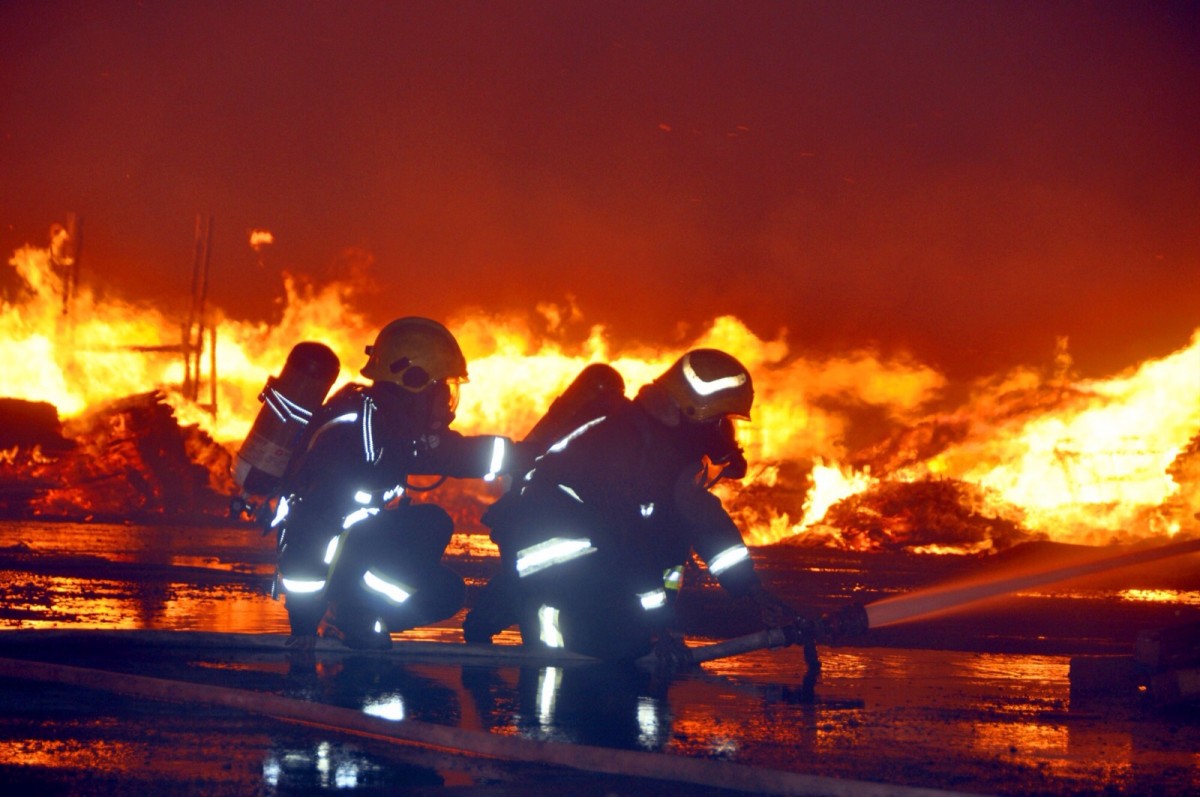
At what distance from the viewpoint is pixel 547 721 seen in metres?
4.27

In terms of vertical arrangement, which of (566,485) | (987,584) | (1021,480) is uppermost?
(1021,480)

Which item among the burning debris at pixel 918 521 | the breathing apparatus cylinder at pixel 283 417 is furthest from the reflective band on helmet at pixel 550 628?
the burning debris at pixel 918 521

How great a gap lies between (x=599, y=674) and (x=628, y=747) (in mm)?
1557

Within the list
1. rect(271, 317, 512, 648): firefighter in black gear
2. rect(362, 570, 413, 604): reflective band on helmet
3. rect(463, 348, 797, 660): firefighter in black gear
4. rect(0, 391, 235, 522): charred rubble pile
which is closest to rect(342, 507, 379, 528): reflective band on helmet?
rect(271, 317, 512, 648): firefighter in black gear

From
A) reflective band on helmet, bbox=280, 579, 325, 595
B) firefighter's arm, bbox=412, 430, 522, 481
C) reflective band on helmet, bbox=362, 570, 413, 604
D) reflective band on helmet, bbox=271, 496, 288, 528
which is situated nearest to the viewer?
reflective band on helmet, bbox=280, 579, 325, 595

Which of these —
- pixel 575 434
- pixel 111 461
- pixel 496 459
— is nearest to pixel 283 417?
pixel 496 459

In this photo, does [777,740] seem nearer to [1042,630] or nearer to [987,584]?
[987,584]

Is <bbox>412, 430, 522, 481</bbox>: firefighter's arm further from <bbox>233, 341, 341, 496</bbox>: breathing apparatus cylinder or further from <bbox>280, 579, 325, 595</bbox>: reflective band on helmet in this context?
<bbox>280, 579, 325, 595</bbox>: reflective band on helmet

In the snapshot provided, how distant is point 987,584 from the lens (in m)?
6.27

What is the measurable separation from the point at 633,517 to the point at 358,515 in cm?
118

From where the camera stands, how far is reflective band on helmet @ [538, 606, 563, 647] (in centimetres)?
583

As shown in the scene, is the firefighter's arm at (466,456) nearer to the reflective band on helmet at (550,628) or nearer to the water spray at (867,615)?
the reflective band on helmet at (550,628)

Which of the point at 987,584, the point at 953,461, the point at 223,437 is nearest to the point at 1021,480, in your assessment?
the point at 953,461

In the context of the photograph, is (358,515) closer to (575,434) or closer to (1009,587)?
(575,434)
